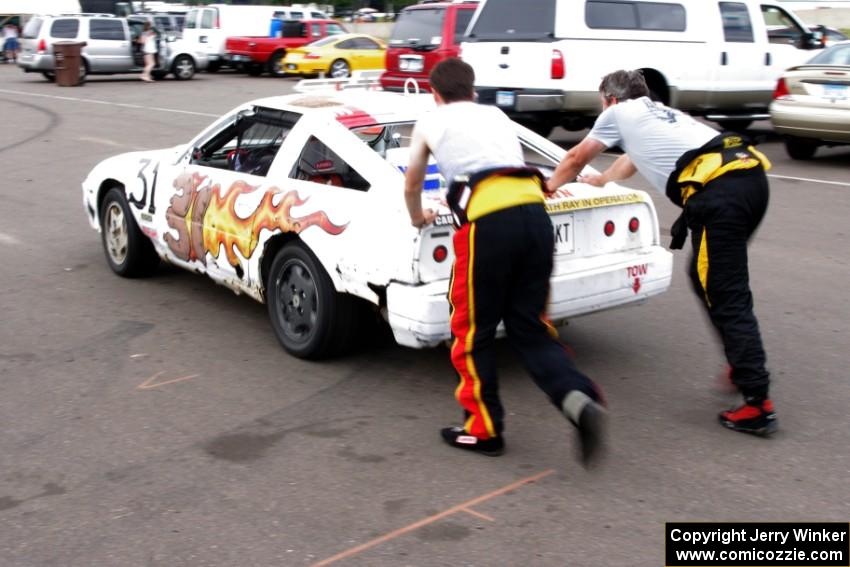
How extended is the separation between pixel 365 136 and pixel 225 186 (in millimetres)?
979

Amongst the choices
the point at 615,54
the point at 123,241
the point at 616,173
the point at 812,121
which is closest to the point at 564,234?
the point at 616,173

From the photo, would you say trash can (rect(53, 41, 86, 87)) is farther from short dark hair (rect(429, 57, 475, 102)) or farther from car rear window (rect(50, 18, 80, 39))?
short dark hair (rect(429, 57, 475, 102))

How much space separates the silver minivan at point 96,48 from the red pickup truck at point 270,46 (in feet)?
5.73

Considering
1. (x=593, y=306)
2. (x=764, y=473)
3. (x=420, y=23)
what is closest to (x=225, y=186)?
(x=593, y=306)

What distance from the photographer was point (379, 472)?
14.5 ft

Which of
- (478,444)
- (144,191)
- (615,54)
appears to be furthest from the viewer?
(615,54)

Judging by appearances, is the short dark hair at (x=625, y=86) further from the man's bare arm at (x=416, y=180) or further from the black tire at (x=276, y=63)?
the black tire at (x=276, y=63)

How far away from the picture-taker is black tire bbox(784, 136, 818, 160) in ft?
44.9

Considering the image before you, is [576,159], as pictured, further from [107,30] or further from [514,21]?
[107,30]

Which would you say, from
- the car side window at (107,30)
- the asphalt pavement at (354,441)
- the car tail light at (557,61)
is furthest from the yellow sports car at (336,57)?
the asphalt pavement at (354,441)

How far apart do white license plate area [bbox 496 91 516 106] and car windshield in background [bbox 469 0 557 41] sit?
73cm

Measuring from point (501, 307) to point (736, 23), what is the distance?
12365 mm

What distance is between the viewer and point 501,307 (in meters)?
4.44

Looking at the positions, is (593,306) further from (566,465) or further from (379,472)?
(379,472)
